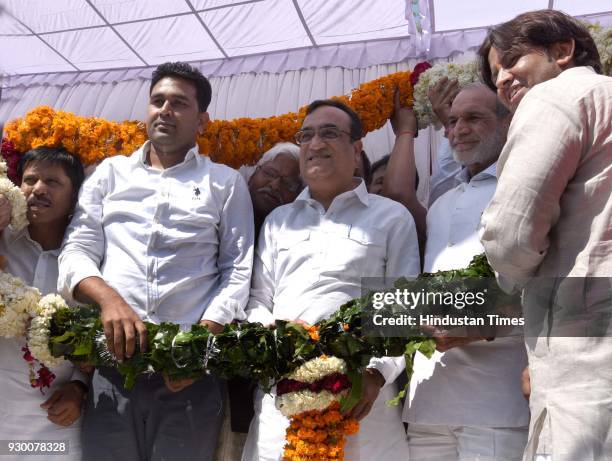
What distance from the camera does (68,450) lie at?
3.11 meters

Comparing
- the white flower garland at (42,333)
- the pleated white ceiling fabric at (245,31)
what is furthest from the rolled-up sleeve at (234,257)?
the pleated white ceiling fabric at (245,31)

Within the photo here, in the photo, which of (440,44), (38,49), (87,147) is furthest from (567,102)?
(38,49)

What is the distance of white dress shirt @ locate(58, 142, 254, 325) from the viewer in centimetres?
315

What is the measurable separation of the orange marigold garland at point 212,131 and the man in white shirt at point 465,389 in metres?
1.26

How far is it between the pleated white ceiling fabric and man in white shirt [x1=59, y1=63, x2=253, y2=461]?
9.19ft

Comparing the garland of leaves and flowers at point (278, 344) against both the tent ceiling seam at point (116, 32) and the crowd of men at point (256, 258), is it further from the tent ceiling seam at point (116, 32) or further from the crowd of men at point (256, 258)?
the tent ceiling seam at point (116, 32)

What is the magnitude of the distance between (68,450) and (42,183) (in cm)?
134

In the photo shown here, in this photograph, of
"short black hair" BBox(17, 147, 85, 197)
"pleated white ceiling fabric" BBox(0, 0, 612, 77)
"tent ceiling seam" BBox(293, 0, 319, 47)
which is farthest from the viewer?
"tent ceiling seam" BBox(293, 0, 319, 47)

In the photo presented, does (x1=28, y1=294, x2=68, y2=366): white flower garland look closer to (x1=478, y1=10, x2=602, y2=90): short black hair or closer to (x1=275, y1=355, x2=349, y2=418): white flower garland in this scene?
(x1=275, y1=355, x2=349, y2=418): white flower garland

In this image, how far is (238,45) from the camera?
6.79 metres

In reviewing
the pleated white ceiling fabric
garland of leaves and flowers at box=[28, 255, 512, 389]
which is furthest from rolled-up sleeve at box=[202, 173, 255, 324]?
the pleated white ceiling fabric

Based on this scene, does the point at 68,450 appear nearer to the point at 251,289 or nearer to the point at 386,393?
the point at 251,289

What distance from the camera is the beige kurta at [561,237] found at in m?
1.62

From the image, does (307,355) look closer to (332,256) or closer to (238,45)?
(332,256)
